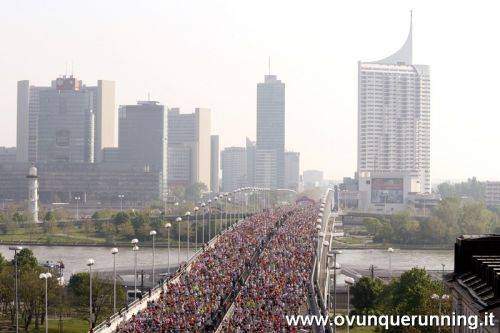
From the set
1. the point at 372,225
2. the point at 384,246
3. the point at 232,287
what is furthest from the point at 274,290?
the point at 372,225

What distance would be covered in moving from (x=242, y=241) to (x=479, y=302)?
152 feet

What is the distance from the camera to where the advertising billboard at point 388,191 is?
607 feet

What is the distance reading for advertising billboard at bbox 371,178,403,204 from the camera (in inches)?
7288

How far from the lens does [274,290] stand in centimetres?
4022

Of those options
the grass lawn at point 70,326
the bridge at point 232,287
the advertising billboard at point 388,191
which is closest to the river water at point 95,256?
the bridge at point 232,287

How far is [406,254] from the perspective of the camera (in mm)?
120125

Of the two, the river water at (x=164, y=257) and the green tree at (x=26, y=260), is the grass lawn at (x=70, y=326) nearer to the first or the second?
the green tree at (x=26, y=260)

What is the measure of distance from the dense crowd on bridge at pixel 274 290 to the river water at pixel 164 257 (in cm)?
3303

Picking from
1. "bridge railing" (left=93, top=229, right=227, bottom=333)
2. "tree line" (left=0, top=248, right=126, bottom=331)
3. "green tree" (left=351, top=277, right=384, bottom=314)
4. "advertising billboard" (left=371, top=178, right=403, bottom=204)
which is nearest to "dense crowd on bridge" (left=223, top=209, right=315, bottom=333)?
"green tree" (left=351, top=277, right=384, bottom=314)

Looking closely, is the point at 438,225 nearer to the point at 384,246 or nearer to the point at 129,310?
the point at 384,246

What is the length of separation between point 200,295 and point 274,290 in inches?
125

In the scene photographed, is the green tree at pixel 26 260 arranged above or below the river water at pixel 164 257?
above

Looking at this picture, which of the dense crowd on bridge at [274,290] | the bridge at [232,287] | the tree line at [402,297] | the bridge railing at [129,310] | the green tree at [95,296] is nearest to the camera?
the dense crowd on bridge at [274,290]

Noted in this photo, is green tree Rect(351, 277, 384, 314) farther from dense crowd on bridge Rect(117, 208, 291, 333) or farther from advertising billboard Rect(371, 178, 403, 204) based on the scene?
advertising billboard Rect(371, 178, 403, 204)
